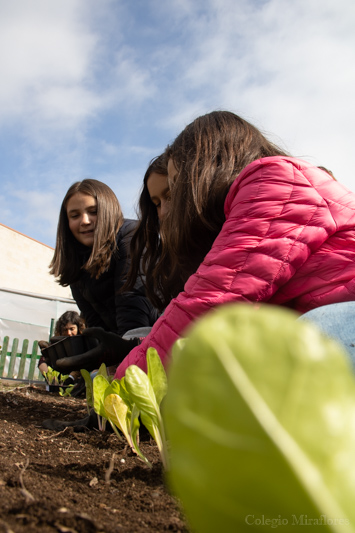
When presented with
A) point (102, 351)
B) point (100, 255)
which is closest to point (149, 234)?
point (102, 351)

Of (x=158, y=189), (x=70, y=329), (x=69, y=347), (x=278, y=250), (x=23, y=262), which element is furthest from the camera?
(x=23, y=262)

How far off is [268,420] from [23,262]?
753 inches

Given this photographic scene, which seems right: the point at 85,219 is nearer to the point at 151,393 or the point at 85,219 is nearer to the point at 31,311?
the point at 151,393

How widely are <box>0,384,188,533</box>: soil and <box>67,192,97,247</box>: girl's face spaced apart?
6.38 feet

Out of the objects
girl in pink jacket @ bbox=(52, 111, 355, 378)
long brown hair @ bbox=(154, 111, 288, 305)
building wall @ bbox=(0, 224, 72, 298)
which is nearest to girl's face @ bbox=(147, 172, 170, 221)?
long brown hair @ bbox=(154, 111, 288, 305)

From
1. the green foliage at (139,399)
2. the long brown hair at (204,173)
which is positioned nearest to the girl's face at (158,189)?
the long brown hair at (204,173)

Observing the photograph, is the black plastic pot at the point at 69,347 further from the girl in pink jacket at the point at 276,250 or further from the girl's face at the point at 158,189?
the girl in pink jacket at the point at 276,250

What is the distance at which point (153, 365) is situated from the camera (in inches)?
41.5

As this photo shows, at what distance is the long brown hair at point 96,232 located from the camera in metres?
3.21

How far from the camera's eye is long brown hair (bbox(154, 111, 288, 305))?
5.24 ft

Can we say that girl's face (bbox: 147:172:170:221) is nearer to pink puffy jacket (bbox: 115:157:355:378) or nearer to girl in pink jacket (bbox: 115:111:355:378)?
girl in pink jacket (bbox: 115:111:355:378)

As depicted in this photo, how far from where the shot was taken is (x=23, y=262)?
1820 cm

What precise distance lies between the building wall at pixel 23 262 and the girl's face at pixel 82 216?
590 inches

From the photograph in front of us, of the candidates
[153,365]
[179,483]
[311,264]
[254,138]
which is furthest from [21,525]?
[254,138]
